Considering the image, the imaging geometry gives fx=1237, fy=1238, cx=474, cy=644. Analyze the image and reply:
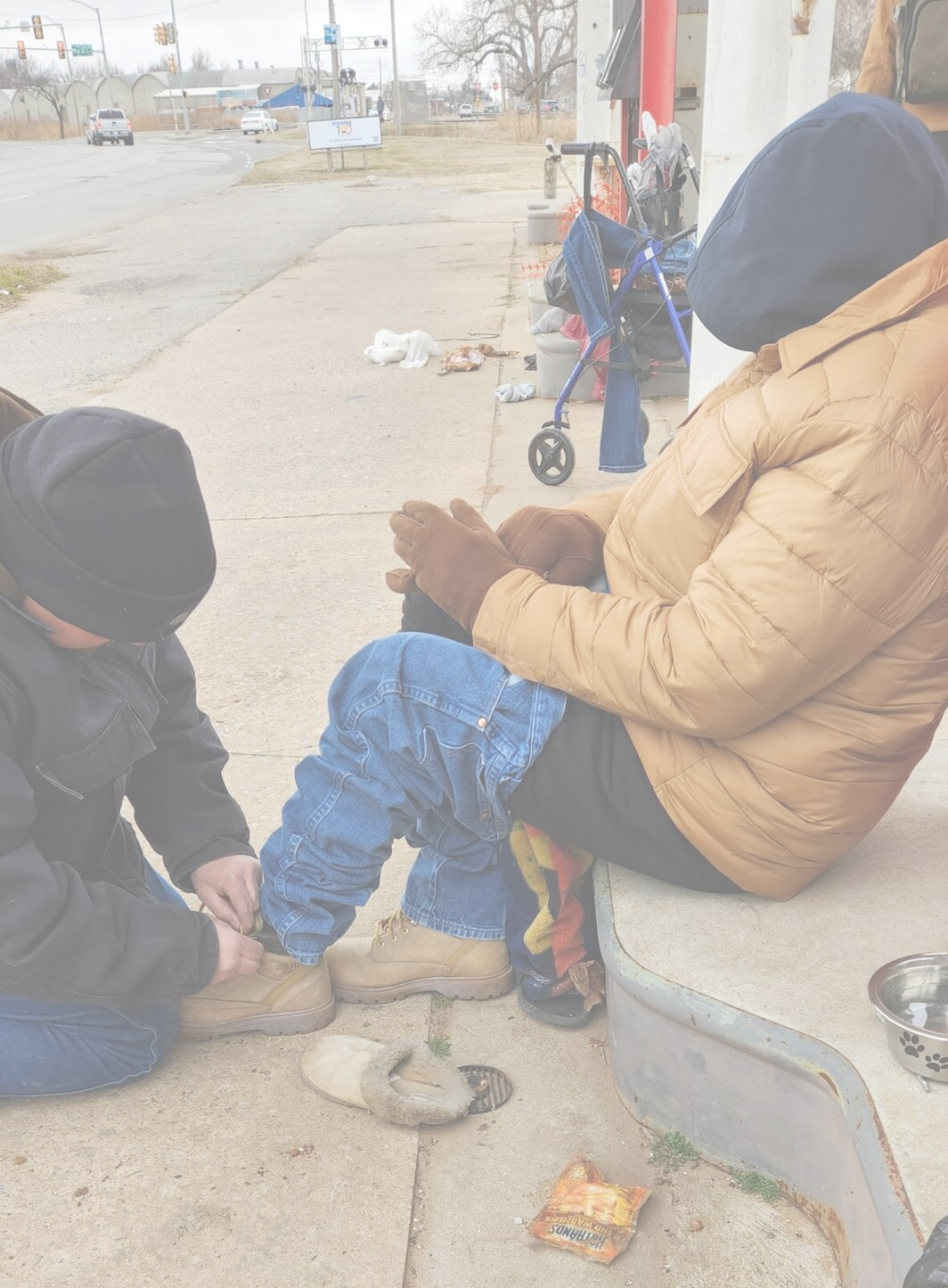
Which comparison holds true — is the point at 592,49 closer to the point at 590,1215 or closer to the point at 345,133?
the point at 590,1215

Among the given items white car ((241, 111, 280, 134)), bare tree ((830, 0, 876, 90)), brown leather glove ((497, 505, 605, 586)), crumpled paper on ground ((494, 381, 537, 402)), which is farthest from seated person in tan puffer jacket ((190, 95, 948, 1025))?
white car ((241, 111, 280, 134))

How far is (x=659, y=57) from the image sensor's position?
8.96m

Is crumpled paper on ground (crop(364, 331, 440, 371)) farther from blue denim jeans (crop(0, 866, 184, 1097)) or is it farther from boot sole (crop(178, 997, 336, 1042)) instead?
blue denim jeans (crop(0, 866, 184, 1097))

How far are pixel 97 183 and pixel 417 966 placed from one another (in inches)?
1255

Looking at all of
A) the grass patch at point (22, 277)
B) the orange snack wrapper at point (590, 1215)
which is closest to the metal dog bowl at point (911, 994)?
the orange snack wrapper at point (590, 1215)

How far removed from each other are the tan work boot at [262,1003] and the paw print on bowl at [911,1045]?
1103mm

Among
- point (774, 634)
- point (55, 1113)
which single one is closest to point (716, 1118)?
point (774, 634)

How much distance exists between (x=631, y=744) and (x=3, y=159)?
157ft

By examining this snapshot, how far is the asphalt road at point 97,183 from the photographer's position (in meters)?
20.0

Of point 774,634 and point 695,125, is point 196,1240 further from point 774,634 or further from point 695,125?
point 695,125

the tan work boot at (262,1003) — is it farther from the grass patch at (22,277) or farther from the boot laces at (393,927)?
the grass patch at (22,277)

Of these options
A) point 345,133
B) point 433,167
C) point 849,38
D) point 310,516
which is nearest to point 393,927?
point 310,516

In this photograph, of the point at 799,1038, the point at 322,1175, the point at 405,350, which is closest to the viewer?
the point at 799,1038

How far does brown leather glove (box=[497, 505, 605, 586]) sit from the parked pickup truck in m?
60.3
